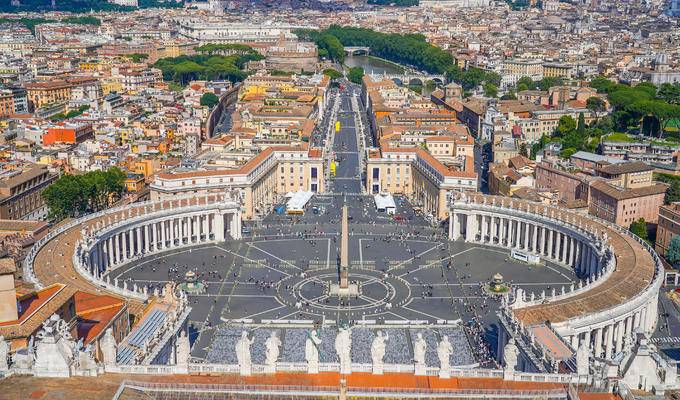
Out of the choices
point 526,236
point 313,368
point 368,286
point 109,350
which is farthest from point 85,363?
point 526,236

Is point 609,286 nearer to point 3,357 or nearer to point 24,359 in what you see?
point 24,359

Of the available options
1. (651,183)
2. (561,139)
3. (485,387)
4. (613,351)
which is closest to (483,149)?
(561,139)

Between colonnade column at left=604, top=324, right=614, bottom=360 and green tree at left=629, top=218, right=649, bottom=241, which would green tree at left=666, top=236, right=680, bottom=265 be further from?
colonnade column at left=604, top=324, right=614, bottom=360

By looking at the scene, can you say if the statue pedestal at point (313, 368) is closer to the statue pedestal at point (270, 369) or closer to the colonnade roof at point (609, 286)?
the statue pedestal at point (270, 369)

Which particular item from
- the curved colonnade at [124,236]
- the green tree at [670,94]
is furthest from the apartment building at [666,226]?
the green tree at [670,94]

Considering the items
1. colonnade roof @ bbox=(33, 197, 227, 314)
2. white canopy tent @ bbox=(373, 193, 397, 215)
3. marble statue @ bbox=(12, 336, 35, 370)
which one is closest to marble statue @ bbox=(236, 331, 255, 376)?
marble statue @ bbox=(12, 336, 35, 370)

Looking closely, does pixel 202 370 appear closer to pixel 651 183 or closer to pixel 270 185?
pixel 270 185
